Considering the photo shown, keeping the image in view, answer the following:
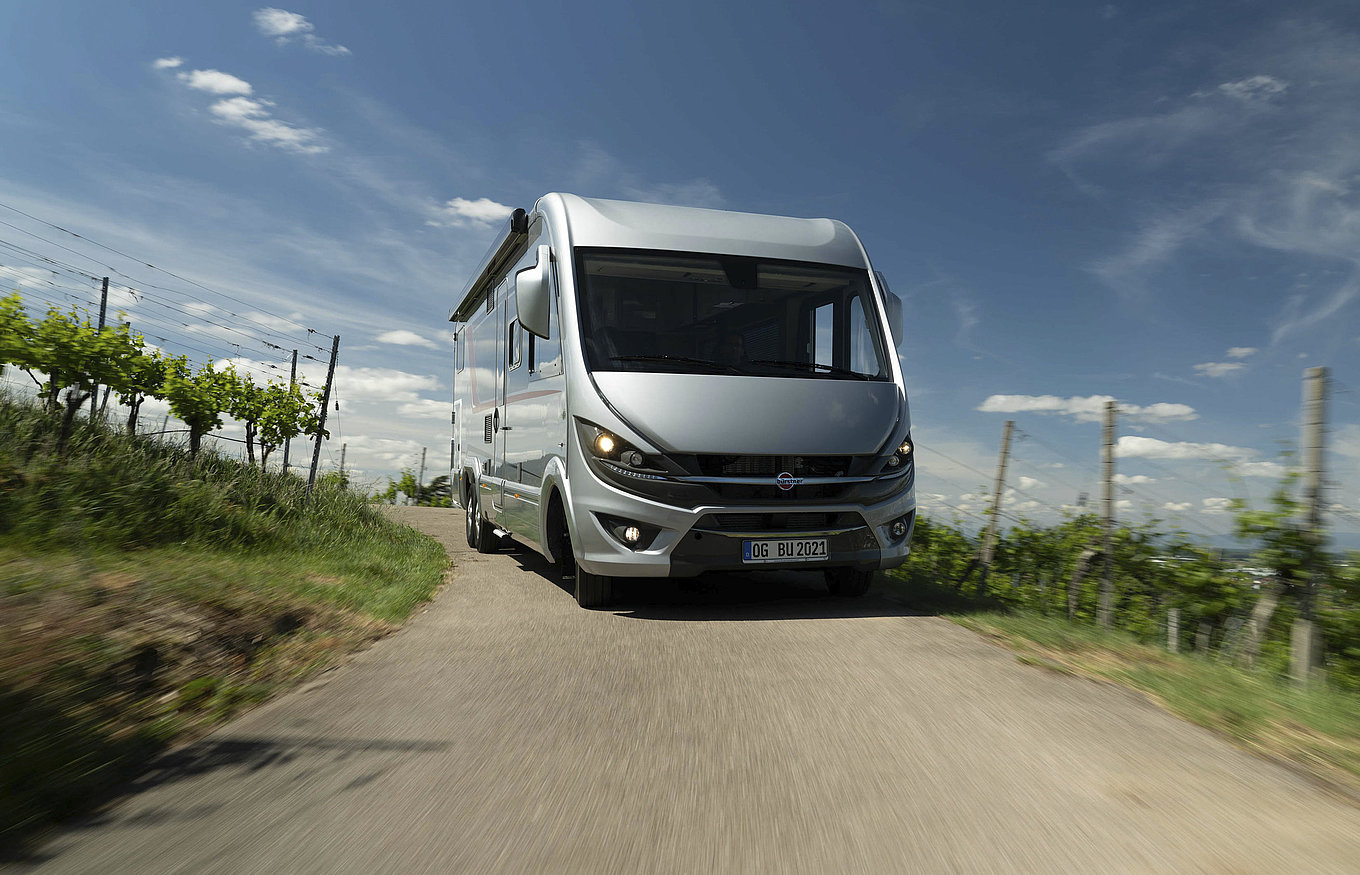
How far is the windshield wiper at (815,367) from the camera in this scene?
677 centimetres

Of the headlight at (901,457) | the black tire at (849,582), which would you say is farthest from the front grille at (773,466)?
the black tire at (849,582)

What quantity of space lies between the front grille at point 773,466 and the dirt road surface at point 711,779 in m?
1.40

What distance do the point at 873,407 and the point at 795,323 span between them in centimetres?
97

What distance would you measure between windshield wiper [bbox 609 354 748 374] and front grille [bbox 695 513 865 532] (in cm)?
107

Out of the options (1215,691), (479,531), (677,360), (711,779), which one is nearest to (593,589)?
(677,360)

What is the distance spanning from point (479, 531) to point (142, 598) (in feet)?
21.2

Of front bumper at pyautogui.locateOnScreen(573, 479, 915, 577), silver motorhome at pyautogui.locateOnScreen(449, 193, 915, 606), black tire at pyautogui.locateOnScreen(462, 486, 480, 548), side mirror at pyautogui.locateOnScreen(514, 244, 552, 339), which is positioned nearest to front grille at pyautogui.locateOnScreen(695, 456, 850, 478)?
silver motorhome at pyautogui.locateOnScreen(449, 193, 915, 606)

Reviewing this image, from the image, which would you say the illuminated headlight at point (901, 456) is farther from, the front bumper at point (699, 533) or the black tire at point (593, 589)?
the black tire at point (593, 589)

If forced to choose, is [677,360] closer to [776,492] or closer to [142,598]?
[776,492]

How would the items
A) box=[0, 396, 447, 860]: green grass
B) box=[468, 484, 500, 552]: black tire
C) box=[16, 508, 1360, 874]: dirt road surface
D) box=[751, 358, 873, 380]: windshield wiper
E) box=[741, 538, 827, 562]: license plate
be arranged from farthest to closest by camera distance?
box=[468, 484, 500, 552]: black tire < box=[751, 358, 873, 380]: windshield wiper < box=[741, 538, 827, 562]: license plate < box=[0, 396, 447, 860]: green grass < box=[16, 508, 1360, 874]: dirt road surface

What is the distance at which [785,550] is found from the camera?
20.8 ft

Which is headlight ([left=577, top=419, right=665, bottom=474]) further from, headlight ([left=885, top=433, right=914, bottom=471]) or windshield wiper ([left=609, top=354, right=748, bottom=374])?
headlight ([left=885, top=433, right=914, bottom=471])

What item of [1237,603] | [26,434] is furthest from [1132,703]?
[26,434]

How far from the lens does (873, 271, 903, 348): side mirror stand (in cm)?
735
